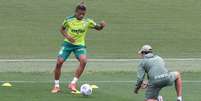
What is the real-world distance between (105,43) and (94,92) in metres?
11.8

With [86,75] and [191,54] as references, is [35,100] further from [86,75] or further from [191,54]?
[191,54]

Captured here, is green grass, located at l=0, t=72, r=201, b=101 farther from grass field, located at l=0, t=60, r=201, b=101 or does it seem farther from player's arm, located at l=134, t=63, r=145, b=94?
player's arm, located at l=134, t=63, r=145, b=94

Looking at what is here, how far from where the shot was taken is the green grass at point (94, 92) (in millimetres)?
14836

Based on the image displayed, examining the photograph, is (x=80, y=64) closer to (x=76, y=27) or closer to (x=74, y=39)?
(x=74, y=39)

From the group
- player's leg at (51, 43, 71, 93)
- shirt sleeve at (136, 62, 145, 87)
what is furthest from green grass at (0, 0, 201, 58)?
shirt sleeve at (136, 62, 145, 87)

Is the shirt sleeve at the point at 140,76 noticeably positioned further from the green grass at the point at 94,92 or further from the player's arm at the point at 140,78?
the green grass at the point at 94,92

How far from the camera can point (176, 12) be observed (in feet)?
108

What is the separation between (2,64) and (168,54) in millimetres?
7388

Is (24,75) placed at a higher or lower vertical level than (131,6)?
lower

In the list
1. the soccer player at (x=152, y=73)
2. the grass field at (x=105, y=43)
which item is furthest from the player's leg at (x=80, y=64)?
the soccer player at (x=152, y=73)

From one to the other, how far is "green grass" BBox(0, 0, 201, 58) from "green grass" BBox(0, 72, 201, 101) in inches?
164

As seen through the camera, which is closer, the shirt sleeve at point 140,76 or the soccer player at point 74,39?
the shirt sleeve at point 140,76

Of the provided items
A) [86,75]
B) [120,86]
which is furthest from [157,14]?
[120,86]

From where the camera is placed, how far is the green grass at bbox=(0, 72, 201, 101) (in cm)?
1484
